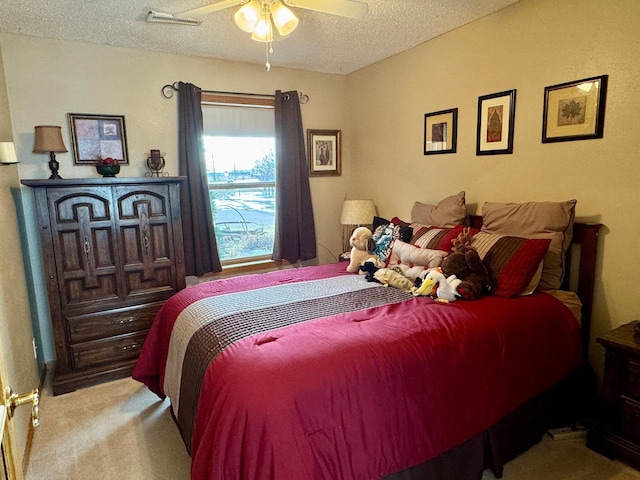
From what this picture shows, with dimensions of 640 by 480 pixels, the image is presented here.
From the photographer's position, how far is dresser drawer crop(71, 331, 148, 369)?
9.25 ft

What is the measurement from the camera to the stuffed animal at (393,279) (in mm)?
2422

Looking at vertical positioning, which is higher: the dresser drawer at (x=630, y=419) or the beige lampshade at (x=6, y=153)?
the beige lampshade at (x=6, y=153)

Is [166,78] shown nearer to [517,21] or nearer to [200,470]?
[517,21]

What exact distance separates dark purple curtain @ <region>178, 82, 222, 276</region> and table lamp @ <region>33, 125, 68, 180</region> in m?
0.90

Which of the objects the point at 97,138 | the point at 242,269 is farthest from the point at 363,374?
the point at 97,138

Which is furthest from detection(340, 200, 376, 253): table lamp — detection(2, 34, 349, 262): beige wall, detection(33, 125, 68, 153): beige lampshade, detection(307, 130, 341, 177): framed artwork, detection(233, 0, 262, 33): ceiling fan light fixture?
detection(33, 125, 68, 153): beige lampshade

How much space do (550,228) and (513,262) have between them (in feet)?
1.15

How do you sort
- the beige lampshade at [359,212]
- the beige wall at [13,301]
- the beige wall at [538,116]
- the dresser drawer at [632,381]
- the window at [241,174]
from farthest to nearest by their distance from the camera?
the beige lampshade at [359,212]
the window at [241,174]
the beige wall at [538,116]
the beige wall at [13,301]
the dresser drawer at [632,381]

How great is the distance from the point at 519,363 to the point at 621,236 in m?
0.98

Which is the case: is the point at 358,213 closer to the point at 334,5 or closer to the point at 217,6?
the point at 334,5

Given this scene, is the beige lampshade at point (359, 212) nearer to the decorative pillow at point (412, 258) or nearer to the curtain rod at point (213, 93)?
the decorative pillow at point (412, 258)

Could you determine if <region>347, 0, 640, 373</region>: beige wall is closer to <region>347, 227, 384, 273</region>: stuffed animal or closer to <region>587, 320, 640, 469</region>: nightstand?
<region>587, 320, 640, 469</region>: nightstand

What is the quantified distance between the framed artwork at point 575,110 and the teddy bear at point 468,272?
931 millimetres

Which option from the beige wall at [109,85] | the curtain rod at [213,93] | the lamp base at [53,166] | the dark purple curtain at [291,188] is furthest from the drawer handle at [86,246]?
the dark purple curtain at [291,188]
